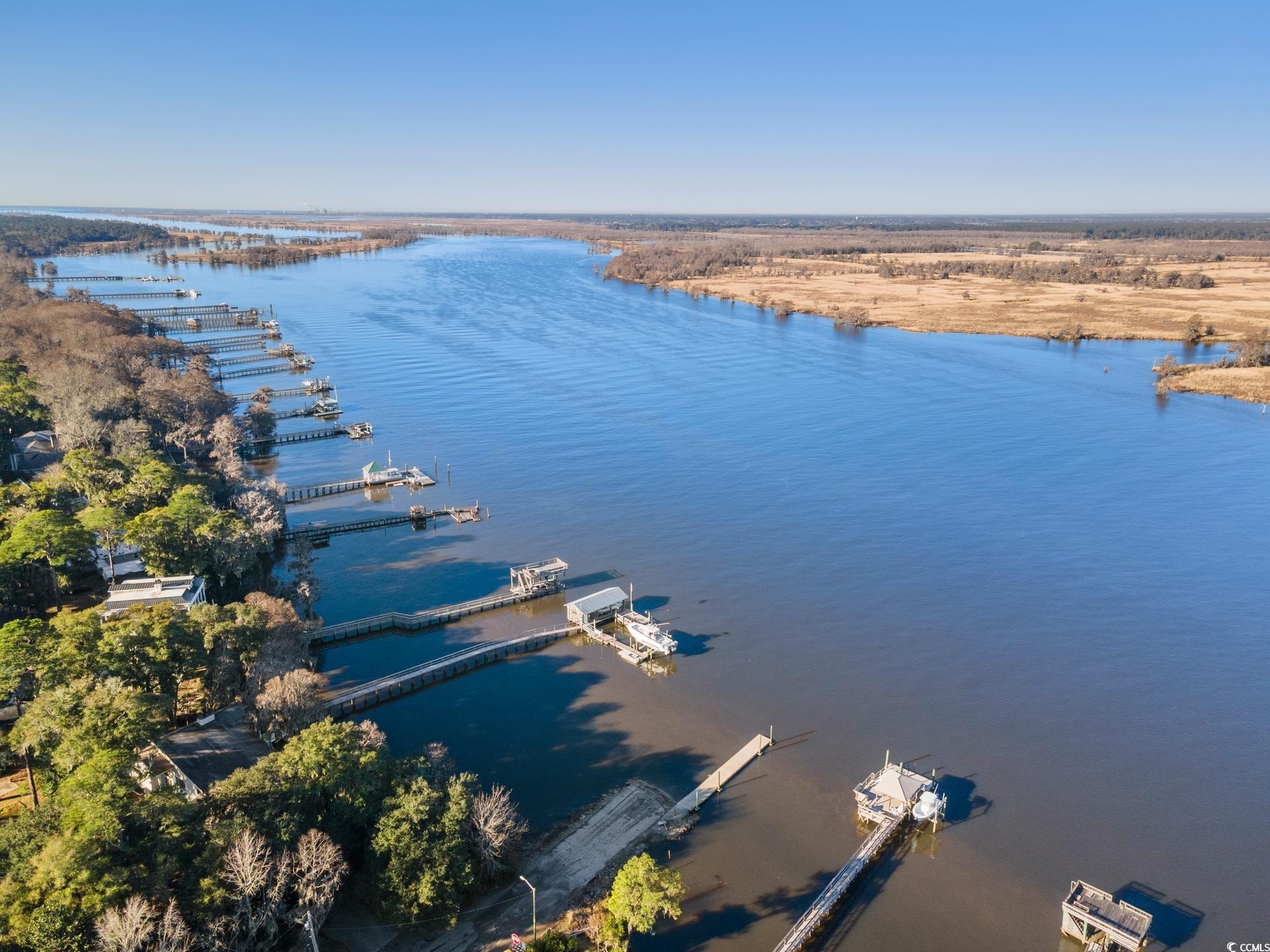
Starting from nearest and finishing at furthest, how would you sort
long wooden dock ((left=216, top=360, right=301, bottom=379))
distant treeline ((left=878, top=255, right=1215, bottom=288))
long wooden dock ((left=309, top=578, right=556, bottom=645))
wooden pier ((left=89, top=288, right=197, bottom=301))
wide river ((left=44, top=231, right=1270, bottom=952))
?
wide river ((left=44, top=231, right=1270, bottom=952)) < long wooden dock ((left=309, top=578, right=556, bottom=645)) < long wooden dock ((left=216, top=360, right=301, bottom=379)) < wooden pier ((left=89, top=288, right=197, bottom=301)) < distant treeline ((left=878, top=255, right=1215, bottom=288))

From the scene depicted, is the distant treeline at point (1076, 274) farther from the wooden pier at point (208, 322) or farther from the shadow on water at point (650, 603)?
the shadow on water at point (650, 603)

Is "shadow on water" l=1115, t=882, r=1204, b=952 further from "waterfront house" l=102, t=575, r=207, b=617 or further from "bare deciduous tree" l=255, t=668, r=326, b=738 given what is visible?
"waterfront house" l=102, t=575, r=207, b=617

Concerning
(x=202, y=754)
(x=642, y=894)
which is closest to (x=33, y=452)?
(x=202, y=754)

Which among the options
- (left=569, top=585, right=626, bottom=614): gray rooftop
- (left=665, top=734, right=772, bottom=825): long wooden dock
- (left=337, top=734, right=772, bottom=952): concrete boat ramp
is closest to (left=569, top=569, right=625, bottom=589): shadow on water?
(left=569, top=585, right=626, bottom=614): gray rooftop

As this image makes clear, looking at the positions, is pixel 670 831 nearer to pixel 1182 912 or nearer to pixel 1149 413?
pixel 1182 912

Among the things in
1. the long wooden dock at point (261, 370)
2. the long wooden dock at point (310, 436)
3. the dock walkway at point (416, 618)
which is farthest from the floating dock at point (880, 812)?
the long wooden dock at point (261, 370)

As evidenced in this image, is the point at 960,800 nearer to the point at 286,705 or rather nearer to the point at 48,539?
the point at 286,705
